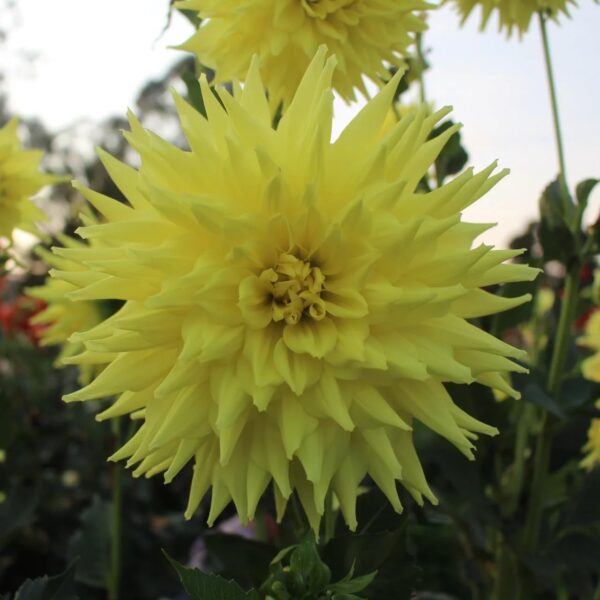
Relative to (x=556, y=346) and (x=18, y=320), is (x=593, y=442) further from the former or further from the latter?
(x=18, y=320)

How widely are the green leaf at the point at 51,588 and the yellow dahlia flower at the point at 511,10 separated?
2.92ft

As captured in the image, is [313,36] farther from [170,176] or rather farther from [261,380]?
[261,380]

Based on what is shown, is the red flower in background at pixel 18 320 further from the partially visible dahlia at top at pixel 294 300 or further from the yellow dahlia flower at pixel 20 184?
the partially visible dahlia at top at pixel 294 300

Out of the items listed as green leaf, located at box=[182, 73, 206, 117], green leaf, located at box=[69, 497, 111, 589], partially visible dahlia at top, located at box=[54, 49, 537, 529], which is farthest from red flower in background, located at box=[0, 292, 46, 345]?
partially visible dahlia at top, located at box=[54, 49, 537, 529]

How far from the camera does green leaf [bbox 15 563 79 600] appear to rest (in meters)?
0.68

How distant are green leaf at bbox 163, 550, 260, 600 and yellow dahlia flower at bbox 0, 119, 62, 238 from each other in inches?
32.6

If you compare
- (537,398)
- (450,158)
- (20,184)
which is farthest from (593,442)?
(20,184)

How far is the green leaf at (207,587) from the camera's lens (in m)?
0.57

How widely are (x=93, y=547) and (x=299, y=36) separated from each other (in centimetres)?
96

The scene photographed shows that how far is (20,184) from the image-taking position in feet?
4.16

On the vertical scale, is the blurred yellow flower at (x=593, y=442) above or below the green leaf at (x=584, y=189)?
below

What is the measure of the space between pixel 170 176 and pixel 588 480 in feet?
2.54

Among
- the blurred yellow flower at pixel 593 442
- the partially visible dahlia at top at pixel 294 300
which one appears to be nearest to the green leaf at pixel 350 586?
the partially visible dahlia at top at pixel 294 300

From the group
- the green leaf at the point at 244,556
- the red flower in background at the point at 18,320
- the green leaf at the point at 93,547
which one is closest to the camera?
the green leaf at the point at 244,556
